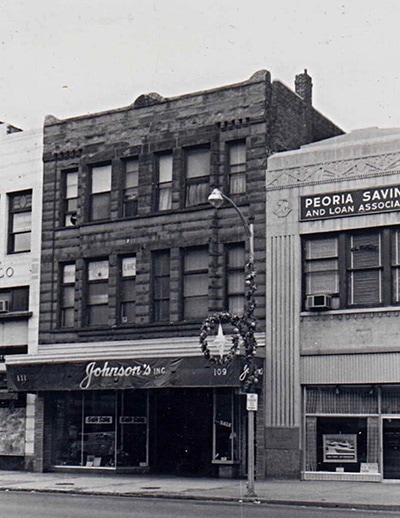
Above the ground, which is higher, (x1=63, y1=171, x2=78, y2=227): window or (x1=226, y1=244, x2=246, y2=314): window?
(x1=63, y1=171, x2=78, y2=227): window

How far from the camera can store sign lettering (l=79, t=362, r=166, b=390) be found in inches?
1245

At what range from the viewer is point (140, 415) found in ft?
112

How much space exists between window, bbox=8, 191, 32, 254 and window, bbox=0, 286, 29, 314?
1.51 m

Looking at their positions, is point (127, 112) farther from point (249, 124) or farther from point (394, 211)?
point (394, 211)

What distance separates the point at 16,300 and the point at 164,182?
786 centimetres

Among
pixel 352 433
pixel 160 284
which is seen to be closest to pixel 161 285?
pixel 160 284

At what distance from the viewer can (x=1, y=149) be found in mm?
38406

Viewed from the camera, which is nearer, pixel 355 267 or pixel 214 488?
pixel 214 488

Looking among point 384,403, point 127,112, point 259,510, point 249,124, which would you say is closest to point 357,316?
point 384,403

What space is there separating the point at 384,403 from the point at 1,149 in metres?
18.3

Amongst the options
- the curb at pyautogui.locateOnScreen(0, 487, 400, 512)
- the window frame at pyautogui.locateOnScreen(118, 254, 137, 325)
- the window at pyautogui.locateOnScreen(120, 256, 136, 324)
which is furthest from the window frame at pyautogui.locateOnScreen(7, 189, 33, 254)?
the curb at pyautogui.locateOnScreen(0, 487, 400, 512)

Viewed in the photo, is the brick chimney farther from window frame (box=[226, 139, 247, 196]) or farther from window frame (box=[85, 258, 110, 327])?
window frame (box=[85, 258, 110, 327])

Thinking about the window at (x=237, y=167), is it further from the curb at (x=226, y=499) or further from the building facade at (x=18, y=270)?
the curb at (x=226, y=499)

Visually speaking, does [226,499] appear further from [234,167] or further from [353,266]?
[234,167]
